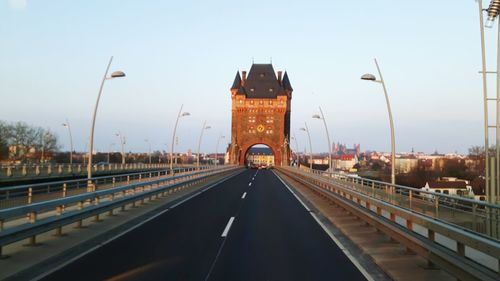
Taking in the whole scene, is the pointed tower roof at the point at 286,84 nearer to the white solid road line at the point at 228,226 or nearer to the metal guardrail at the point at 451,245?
the white solid road line at the point at 228,226

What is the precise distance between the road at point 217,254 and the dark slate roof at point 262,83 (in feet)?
416

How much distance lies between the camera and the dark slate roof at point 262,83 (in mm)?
141462

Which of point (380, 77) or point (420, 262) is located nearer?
point (420, 262)

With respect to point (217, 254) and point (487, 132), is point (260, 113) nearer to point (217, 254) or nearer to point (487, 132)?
point (487, 132)

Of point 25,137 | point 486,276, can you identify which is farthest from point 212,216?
point 25,137

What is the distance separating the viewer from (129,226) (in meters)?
13.8

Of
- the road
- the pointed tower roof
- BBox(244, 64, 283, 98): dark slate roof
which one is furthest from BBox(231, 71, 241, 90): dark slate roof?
the road

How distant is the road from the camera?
7773 millimetres

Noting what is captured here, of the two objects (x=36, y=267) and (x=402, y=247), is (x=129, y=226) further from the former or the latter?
(x=402, y=247)

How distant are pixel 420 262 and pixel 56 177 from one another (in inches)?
1579

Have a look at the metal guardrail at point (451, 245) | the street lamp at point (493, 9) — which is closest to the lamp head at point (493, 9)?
the street lamp at point (493, 9)

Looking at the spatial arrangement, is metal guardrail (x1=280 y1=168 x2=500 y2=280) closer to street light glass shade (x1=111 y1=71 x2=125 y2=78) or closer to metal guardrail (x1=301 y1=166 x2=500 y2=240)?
metal guardrail (x1=301 y1=166 x2=500 y2=240)

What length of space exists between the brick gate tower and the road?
378ft

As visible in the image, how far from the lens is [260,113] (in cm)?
13775
